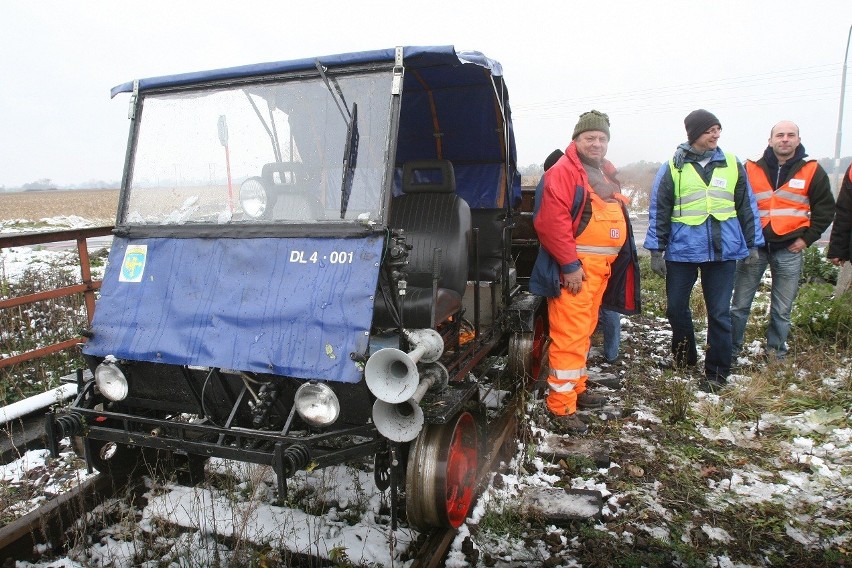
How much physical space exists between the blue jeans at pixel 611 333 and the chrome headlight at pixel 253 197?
3.76 m

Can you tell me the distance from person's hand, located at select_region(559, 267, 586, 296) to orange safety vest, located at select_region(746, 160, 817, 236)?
2197 mm

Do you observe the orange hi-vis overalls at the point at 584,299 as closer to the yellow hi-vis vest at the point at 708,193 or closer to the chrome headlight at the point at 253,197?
the yellow hi-vis vest at the point at 708,193

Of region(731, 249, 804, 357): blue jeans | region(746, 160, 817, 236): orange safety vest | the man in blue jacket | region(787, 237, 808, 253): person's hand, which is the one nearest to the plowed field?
the man in blue jacket

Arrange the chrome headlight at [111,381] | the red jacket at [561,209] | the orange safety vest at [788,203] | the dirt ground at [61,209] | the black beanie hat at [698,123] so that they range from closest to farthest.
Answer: the chrome headlight at [111,381] < the red jacket at [561,209] < the black beanie hat at [698,123] < the orange safety vest at [788,203] < the dirt ground at [61,209]

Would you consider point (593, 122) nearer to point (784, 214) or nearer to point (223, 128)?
point (784, 214)

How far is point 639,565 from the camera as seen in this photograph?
2889 mm

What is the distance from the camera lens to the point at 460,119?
5.26 m

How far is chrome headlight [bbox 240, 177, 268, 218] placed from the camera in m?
3.44

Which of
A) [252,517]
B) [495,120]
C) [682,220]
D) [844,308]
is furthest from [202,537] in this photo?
[844,308]

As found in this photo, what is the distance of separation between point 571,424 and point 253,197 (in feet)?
9.57

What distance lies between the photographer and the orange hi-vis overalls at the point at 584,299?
14.2 ft

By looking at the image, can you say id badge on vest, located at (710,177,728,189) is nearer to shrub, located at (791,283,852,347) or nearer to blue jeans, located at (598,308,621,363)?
blue jeans, located at (598,308,621,363)

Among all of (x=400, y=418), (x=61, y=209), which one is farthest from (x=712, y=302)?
(x=61, y=209)

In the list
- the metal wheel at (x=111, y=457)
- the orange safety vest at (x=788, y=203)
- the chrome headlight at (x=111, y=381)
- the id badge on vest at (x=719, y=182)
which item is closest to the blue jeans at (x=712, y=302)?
the id badge on vest at (x=719, y=182)
